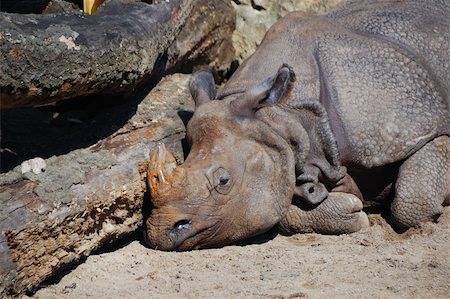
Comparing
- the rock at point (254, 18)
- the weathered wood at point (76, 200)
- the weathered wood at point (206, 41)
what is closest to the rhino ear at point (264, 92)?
the weathered wood at point (76, 200)

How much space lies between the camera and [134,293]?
512cm

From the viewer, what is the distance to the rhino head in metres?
5.53

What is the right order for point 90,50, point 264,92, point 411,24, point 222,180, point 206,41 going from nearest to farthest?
point 90,50, point 222,180, point 264,92, point 411,24, point 206,41

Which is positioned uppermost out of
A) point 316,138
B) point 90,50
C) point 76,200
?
point 90,50

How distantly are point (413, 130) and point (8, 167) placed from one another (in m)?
2.58

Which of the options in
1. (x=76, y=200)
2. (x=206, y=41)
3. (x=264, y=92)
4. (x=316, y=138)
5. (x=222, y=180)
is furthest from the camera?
(x=206, y=41)

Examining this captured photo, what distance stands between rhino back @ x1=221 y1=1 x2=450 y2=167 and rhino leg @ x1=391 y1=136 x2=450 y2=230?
0.29 ft

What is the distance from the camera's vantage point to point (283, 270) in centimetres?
542

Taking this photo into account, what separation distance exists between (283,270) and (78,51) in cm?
174

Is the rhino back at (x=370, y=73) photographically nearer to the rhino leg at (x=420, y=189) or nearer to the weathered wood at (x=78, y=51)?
the rhino leg at (x=420, y=189)

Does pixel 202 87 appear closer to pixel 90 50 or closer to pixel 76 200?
pixel 90 50

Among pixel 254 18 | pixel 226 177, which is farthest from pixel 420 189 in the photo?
pixel 254 18

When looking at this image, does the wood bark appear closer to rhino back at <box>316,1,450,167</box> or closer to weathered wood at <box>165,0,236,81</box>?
weathered wood at <box>165,0,236,81</box>

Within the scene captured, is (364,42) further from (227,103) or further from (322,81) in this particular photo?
(227,103)
